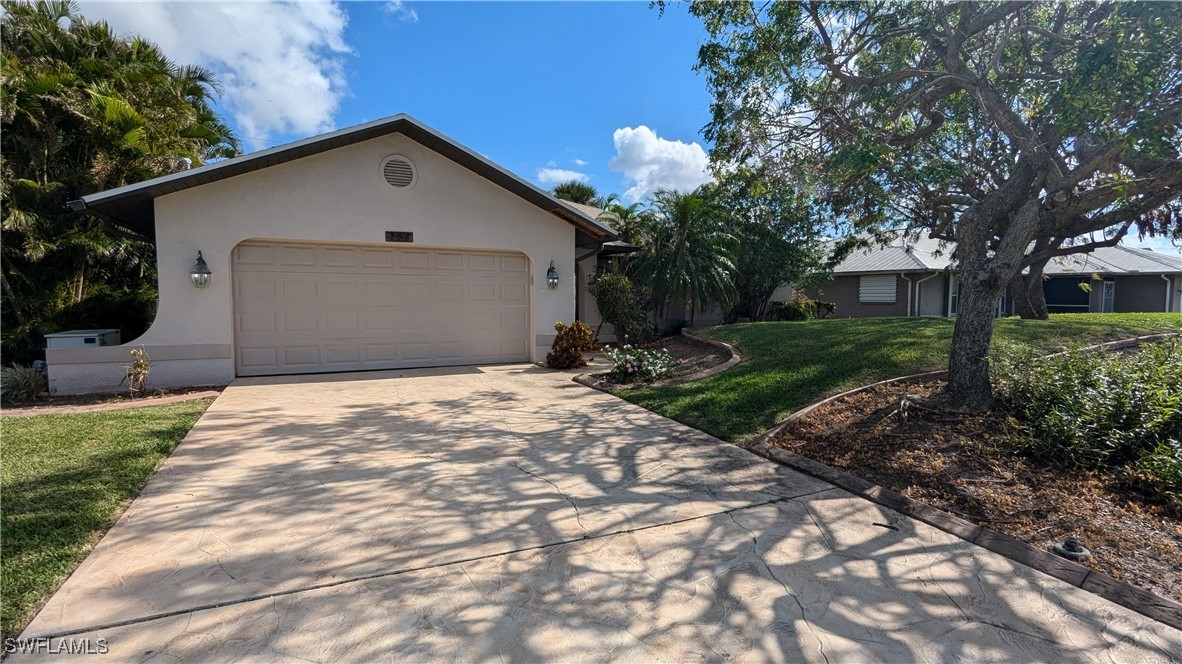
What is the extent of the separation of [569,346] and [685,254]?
449cm

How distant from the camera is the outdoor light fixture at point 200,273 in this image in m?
8.42

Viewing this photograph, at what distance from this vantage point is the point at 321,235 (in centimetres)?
930

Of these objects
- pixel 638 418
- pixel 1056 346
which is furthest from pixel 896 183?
pixel 638 418

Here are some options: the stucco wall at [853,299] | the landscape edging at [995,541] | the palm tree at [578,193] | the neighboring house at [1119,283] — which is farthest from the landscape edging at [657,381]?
the neighboring house at [1119,283]

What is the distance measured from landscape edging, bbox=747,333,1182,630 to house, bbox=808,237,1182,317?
1498 cm

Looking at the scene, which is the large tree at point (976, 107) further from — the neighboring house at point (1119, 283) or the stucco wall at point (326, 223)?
the neighboring house at point (1119, 283)

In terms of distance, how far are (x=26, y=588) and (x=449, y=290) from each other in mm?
8153

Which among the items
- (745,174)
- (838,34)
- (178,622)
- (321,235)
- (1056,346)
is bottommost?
(178,622)

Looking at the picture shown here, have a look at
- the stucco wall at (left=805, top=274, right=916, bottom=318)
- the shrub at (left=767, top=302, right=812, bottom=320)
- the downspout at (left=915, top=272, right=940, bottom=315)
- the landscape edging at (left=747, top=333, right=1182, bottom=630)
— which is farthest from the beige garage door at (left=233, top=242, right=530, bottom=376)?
the downspout at (left=915, top=272, right=940, bottom=315)

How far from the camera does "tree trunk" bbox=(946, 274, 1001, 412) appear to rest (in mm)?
5820

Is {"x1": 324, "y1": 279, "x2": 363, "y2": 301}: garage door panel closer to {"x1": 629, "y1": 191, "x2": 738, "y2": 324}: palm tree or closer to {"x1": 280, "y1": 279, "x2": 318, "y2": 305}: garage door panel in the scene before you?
{"x1": 280, "y1": 279, "x2": 318, "y2": 305}: garage door panel

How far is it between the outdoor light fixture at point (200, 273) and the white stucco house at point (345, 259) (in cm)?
11

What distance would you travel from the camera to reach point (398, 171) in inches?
384

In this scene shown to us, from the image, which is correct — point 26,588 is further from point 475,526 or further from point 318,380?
point 318,380
